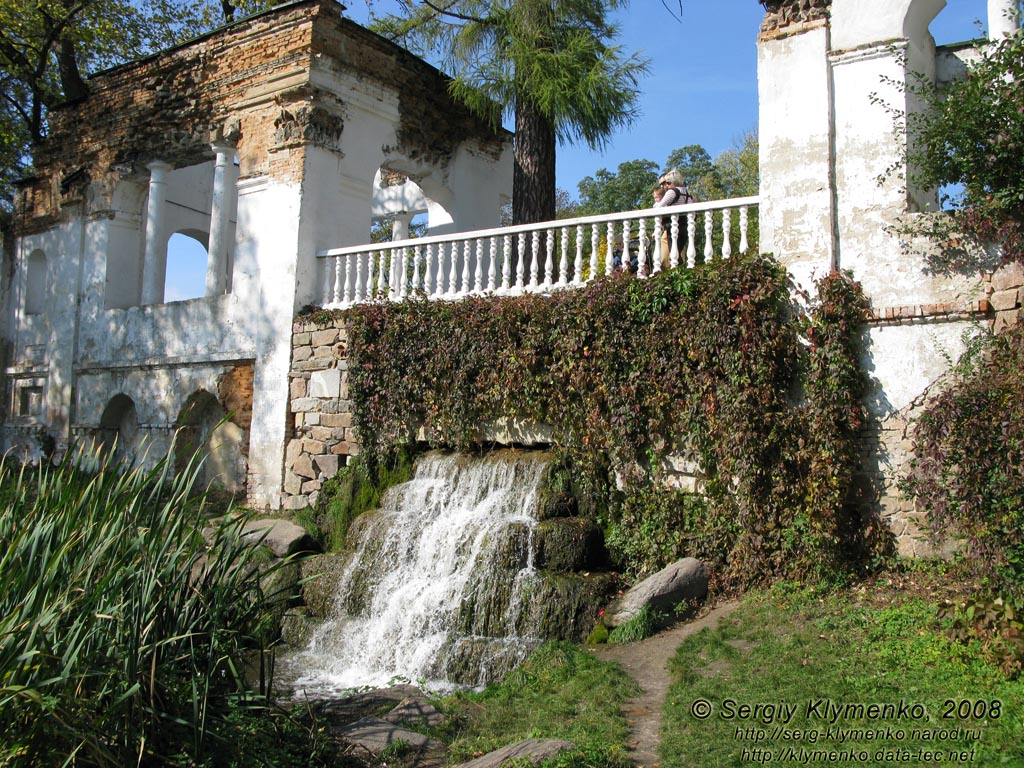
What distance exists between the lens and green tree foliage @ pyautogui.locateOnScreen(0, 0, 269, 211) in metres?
17.1

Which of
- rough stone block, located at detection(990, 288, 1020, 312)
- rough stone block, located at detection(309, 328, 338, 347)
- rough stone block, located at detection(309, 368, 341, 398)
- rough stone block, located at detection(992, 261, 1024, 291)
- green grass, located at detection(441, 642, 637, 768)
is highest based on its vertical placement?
rough stone block, located at detection(309, 328, 338, 347)

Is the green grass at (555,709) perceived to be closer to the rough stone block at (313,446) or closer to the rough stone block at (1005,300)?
the rough stone block at (1005,300)

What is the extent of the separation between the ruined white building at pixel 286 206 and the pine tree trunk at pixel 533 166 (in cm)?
A: 182

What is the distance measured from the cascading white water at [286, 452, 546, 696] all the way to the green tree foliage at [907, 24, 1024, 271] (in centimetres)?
433

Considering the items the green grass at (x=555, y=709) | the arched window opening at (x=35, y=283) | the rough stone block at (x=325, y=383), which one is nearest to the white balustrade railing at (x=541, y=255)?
the rough stone block at (x=325, y=383)

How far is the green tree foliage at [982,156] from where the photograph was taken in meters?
6.68

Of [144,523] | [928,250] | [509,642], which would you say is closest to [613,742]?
[509,642]

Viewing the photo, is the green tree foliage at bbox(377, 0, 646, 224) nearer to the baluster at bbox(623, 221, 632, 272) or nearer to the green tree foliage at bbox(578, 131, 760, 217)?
the baluster at bbox(623, 221, 632, 272)

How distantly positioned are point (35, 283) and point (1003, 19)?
15.7 metres

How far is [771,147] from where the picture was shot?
8.17 metres

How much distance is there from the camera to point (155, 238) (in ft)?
46.4

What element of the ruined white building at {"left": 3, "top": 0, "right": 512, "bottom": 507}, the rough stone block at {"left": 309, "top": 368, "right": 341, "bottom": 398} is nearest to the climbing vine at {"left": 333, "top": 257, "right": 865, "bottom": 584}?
the rough stone block at {"left": 309, "top": 368, "right": 341, "bottom": 398}

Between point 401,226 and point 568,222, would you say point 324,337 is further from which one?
point 401,226

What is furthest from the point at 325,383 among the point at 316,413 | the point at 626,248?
the point at 626,248
